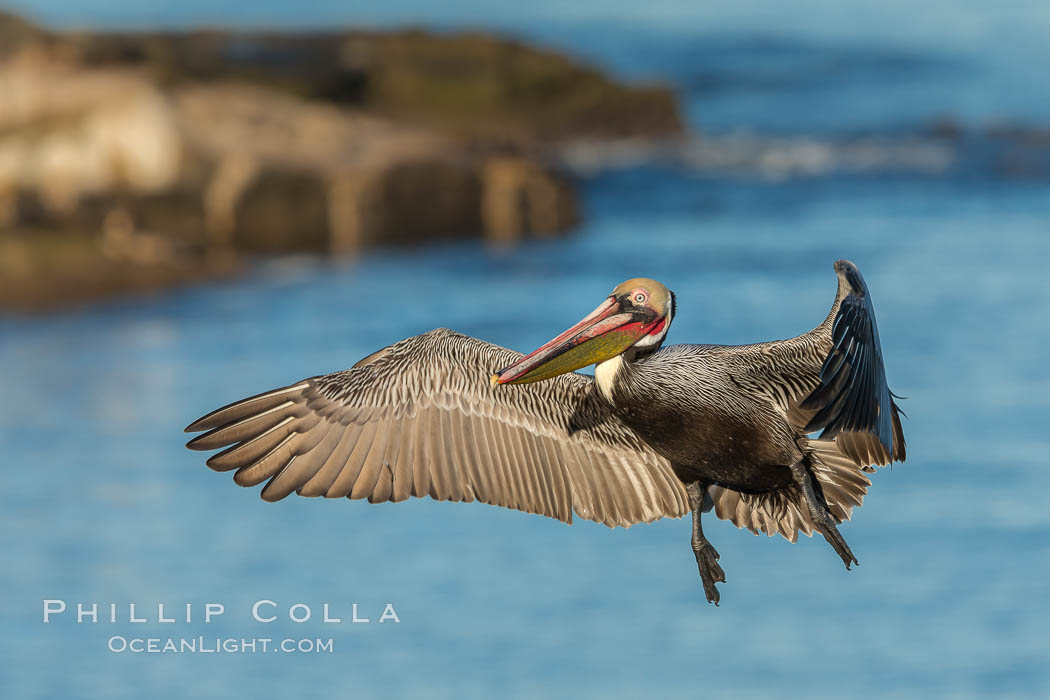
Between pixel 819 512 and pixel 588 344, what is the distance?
1195 millimetres

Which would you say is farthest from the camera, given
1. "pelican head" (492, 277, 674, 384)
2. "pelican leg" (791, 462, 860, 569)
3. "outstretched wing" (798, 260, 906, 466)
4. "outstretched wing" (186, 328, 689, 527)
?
"outstretched wing" (186, 328, 689, 527)

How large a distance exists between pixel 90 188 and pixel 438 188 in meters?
6.29

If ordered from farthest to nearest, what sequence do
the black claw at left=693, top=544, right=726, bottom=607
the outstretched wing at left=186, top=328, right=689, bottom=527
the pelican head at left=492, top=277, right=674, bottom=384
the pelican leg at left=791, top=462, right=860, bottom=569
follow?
the outstretched wing at left=186, top=328, right=689, bottom=527, the black claw at left=693, top=544, right=726, bottom=607, the pelican head at left=492, top=277, right=674, bottom=384, the pelican leg at left=791, top=462, right=860, bottom=569

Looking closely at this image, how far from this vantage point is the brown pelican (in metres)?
6.72

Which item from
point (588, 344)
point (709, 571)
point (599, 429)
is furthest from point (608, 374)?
point (709, 571)

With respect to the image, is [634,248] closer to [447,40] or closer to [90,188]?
[90,188]

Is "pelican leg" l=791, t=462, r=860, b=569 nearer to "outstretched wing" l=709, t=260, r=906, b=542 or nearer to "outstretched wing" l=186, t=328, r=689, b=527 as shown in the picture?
"outstretched wing" l=709, t=260, r=906, b=542

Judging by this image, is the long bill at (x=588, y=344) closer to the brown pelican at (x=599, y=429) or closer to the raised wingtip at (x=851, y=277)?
the brown pelican at (x=599, y=429)

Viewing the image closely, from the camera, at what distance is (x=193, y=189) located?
26.9 metres

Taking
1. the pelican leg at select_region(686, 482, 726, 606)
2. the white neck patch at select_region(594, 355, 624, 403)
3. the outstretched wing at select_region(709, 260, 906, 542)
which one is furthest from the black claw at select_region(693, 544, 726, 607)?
the white neck patch at select_region(594, 355, 624, 403)

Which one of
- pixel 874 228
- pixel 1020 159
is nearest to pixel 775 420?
pixel 874 228

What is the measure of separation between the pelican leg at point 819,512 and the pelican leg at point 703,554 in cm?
48

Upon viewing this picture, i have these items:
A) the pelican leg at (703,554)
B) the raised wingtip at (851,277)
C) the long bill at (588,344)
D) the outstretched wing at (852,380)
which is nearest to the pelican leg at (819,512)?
the outstretched wing at (852,380)

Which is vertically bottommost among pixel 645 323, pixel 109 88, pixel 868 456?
pixel 868 456
